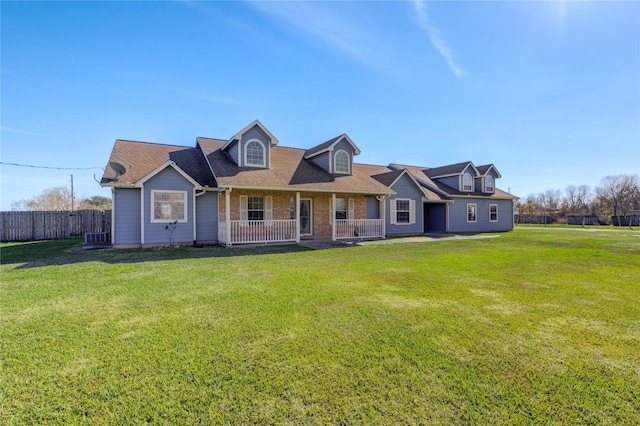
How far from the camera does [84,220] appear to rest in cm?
1641

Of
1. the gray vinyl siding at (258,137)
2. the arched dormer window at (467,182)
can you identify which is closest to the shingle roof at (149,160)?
the gray vinyl siding at (258,137)

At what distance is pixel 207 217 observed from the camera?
537 inches

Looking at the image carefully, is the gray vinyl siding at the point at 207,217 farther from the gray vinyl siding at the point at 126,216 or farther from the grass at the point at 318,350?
the grass at the point at 318,350

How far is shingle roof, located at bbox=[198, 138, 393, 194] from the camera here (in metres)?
13.1

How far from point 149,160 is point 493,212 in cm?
2465

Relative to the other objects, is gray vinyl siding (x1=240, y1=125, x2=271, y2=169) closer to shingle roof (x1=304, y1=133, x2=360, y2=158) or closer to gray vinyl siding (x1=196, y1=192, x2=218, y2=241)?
gray vinyl siding (x1=196, y1=192, x2=218, y2=241)

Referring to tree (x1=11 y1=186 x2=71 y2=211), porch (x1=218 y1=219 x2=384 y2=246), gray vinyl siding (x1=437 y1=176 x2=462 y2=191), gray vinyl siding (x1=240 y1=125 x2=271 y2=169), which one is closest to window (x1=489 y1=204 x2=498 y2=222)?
gray vinyl siding (x1=437 y1=176 x2=462 y2=191)

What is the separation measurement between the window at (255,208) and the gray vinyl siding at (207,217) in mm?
1547

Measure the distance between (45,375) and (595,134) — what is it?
32.0 metres

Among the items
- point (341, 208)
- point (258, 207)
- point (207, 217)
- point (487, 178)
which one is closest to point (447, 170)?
point (487, 178)

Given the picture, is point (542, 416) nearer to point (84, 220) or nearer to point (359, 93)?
point (359, 93)

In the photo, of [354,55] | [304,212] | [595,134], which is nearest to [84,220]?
[304,212]

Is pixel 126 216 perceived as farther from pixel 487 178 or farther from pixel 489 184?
pixel 489 184

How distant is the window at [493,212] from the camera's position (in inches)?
929
